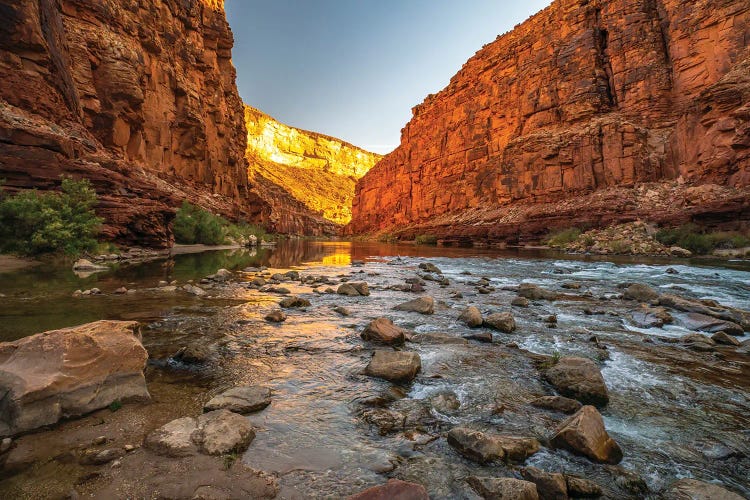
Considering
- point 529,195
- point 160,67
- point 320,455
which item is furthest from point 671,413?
point 160,67

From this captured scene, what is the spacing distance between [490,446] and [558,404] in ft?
3.60

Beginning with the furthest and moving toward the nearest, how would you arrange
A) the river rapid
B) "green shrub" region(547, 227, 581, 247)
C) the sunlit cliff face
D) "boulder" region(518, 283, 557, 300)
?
the sunlit cliff face → "green shrub" region(547, 227, 581, 247) → "boulder" region(518, 283, 557, 300) → the river rapid

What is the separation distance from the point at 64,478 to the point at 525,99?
51.0 metres

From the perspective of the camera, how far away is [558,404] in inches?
119

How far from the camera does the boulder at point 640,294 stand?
8.13 meters

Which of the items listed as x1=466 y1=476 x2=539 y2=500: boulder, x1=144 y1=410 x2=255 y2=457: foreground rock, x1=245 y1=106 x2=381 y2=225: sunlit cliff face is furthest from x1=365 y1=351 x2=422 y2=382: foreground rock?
x1=245 y1=106 x2=381 y2=225: sunlit cliff face

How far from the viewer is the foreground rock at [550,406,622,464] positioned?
2.30 metres

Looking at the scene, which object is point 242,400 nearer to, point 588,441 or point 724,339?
point 588,441

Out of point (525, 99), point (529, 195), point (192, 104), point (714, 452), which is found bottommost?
point (714, 452)

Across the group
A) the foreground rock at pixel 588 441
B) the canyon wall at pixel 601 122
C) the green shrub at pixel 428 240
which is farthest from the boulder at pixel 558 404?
the green shrub at pixel 428 240

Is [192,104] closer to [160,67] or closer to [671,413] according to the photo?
[160,67]

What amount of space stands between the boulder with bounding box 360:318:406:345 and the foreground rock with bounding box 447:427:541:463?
232 centimetres

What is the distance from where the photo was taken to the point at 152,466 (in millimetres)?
2078

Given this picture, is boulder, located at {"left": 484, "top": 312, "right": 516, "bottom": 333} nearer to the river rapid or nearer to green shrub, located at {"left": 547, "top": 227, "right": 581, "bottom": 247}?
the river rapid
